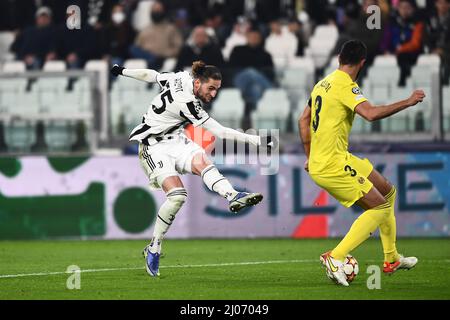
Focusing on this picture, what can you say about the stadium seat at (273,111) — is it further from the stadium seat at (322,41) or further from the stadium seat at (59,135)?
the stadium seat at (59,135)

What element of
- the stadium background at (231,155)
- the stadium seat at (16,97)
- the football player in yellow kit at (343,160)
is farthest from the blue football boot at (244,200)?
the stadium seat at (16,97)

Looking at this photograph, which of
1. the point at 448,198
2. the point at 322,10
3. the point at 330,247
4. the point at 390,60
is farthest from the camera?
the point at 322,10

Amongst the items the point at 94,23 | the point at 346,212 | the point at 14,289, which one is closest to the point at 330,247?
the point at 346,212

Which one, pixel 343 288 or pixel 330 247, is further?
pixel 330 247

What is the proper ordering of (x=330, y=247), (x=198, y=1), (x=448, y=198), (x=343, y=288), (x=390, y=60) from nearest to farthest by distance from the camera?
(x=343, y=288), (x=330, y=247), (x=448, y=198), (x=390, y=60), (x=198, y=1)

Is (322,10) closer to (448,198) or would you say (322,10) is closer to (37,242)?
(448,198)

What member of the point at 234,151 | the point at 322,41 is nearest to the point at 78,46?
the point at 322,41

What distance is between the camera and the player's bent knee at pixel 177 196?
1116 cm

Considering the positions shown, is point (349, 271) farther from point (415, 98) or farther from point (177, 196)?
point (177, 196)

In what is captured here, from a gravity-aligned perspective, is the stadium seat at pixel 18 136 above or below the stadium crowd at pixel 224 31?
below

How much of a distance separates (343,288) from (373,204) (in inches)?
35.7

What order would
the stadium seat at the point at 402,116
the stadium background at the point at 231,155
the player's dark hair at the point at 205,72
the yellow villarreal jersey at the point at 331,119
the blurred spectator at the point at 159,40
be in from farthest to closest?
the blurred spectator at the point at 159,40, the stadium seat at the point at 402,116, the stadium background at the point at 231,155, the player's dark hair at the point at 205,72, the yellow villarreal jersey at the point at 331,119

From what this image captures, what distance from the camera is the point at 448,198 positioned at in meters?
16.4

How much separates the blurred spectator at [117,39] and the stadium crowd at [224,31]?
18mm
